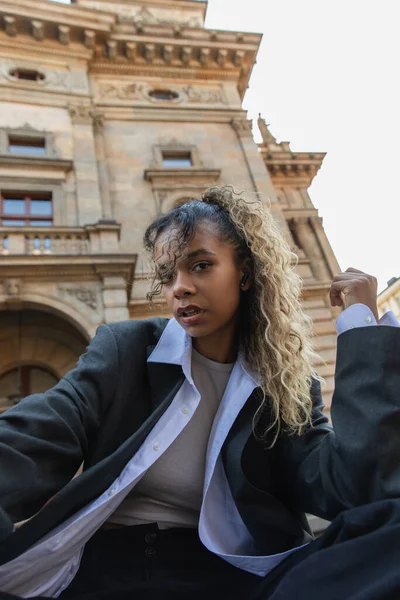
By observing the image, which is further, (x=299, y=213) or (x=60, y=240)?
(x=299, y=213)

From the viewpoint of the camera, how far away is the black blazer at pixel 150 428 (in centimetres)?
129

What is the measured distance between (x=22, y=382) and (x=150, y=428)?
28.6 feet

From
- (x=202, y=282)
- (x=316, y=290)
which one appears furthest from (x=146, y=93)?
(x=202, y=282)

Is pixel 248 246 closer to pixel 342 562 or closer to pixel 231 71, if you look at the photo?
pixel 342 562

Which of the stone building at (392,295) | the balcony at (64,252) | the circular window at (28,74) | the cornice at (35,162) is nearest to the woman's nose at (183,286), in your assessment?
the balcony at (64,252)

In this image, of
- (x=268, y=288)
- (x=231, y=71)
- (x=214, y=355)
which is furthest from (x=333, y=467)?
(x=231, y=71)

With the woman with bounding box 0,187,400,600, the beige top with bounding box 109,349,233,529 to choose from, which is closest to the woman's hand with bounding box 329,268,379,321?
the woman with bounding box 0,187,400,600

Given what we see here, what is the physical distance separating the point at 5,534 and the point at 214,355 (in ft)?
3.80

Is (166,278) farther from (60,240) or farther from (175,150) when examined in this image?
(175,150)

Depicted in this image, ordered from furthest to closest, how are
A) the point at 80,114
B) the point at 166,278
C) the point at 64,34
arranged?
the point at 64,34 < the point at 80,114 < the point at 166,278

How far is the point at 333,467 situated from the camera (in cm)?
146

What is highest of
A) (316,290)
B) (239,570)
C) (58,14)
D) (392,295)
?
(392,295)

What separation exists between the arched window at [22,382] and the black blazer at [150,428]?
816 cm

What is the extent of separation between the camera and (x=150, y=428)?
5.32 ft
